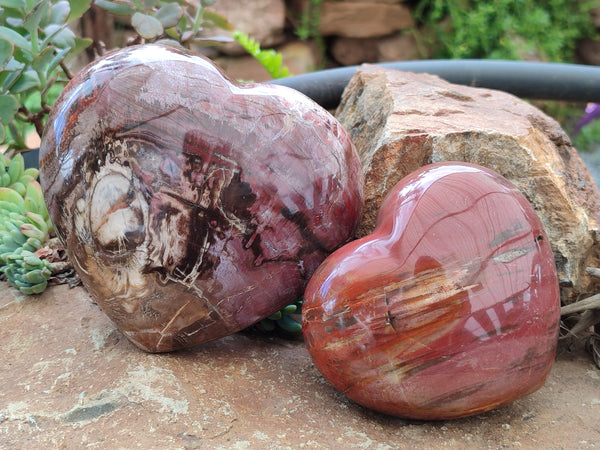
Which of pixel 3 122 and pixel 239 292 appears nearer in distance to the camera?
pixel 239 292

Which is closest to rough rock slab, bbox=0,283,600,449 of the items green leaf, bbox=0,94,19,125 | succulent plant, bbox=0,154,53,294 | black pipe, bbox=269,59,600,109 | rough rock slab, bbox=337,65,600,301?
succulent plant, bbox=0,154,53,294

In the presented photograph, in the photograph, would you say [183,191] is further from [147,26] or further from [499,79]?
[499,79]

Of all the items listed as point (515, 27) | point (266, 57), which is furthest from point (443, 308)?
point (515, 27)

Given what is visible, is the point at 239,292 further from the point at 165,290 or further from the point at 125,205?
the point at 125,205

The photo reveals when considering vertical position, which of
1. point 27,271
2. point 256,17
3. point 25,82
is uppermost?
point 25,82

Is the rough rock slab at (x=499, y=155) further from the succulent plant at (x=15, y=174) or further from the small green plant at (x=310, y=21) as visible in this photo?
the small green plant at (x=310, y=21)

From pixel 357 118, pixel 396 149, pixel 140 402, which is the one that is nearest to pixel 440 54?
pixel 357 118

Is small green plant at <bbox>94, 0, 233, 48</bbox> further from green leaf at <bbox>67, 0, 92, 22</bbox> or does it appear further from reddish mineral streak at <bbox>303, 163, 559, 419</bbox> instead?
reddish mineral streak at <bbox>303, 163, 559, 419</bbox>
